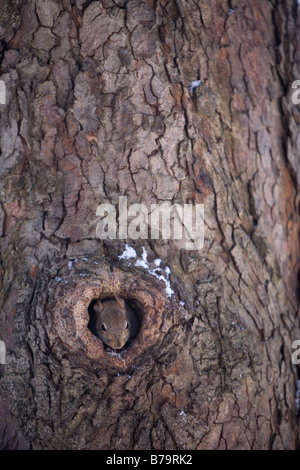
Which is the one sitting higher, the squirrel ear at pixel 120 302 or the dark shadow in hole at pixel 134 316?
the squirrel ear at pixel 120 302

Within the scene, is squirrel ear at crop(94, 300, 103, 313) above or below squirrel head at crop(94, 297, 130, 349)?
above

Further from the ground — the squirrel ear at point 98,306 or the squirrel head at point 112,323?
the squirrel ear at point 98,306

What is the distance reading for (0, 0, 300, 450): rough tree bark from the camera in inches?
73.3

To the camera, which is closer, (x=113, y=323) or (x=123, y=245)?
(x=113, y=323)

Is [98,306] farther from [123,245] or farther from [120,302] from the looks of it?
[123,245]

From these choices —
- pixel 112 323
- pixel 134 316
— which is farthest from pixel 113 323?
pixel 134 316

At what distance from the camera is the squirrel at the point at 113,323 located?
5.99 ft

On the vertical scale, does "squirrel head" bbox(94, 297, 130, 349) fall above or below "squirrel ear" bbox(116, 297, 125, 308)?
below

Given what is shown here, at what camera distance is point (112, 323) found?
182 cm

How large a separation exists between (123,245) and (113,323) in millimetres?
323

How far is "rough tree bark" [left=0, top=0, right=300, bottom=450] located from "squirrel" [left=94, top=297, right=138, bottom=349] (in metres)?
0.04

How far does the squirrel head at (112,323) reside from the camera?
1.83 m

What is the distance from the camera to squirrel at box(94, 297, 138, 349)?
183 cm

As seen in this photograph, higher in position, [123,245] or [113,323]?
[123,245]
